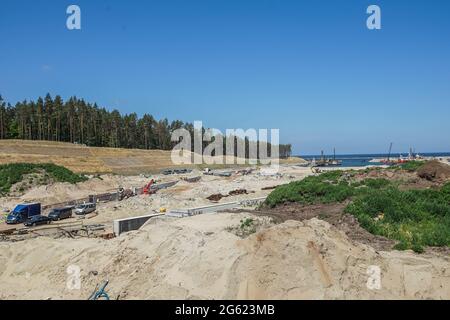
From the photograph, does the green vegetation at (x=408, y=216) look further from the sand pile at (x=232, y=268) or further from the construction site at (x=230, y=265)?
the sand pile at (x=232, y=268)

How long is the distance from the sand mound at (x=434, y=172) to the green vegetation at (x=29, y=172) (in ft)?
125

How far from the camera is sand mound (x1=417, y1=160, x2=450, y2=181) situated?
32.5 meters

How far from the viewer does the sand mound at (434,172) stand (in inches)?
1281

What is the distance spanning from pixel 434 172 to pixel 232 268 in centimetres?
2672

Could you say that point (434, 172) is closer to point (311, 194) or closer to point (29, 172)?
point (311, 194)

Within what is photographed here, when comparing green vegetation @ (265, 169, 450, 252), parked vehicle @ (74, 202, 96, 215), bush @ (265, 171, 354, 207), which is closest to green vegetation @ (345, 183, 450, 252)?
green vegetation @ (265, 169, 450, 252)

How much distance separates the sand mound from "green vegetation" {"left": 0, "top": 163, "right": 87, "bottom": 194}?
125ft

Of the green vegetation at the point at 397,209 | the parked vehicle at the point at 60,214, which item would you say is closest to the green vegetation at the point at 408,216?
the green vegetation at the point at 397,209

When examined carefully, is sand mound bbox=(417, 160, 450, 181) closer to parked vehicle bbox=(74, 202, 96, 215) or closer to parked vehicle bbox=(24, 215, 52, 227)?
parked vehicle bbox=(74, 202, 96, 215)

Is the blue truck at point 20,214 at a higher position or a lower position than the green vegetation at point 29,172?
lower

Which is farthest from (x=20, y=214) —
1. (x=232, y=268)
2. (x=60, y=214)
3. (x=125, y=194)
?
(x=232, y=268)

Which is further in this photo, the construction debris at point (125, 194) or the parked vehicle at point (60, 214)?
the construction debris at point (125, 194)
